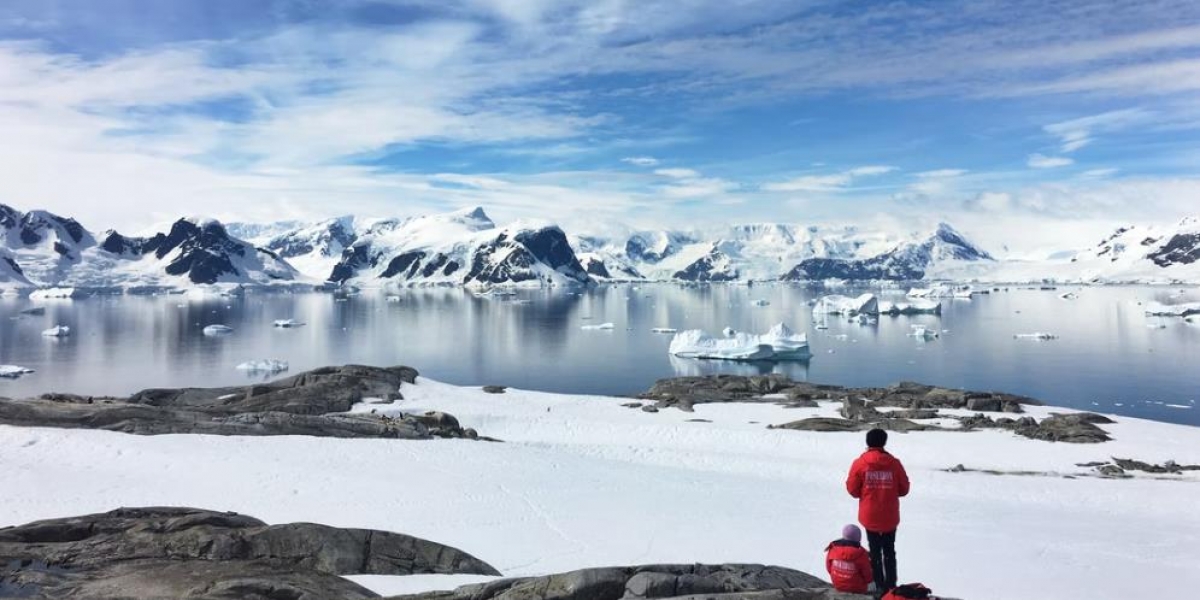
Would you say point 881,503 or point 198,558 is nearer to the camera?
point 881,503

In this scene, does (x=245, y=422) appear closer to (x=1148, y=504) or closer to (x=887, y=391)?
(x=1148, y=504)

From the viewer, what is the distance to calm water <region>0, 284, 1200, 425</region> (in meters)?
55.3

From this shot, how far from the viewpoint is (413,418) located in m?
29.2

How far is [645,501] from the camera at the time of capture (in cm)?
1766

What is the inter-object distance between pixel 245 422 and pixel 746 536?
16407mm

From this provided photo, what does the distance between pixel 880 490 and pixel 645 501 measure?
927cm

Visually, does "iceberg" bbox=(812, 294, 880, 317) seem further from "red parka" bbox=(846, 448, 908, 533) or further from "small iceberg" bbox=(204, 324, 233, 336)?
"red parka" bbox=(846, 448, 908, 533)

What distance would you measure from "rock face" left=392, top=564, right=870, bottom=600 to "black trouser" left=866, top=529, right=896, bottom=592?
2.14ft

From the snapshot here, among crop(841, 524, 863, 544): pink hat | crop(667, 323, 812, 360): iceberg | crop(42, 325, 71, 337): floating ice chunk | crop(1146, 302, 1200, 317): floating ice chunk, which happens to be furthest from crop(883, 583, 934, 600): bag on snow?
crop(1146, 302, 1200, 317): floating ice chunk

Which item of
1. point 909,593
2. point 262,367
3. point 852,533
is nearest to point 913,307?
point 262,367

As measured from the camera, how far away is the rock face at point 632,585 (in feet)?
28.8

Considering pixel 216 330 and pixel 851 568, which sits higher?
pixel 851 568

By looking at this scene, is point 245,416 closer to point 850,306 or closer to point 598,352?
point 598,352

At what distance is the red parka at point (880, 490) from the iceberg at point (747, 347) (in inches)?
2359
